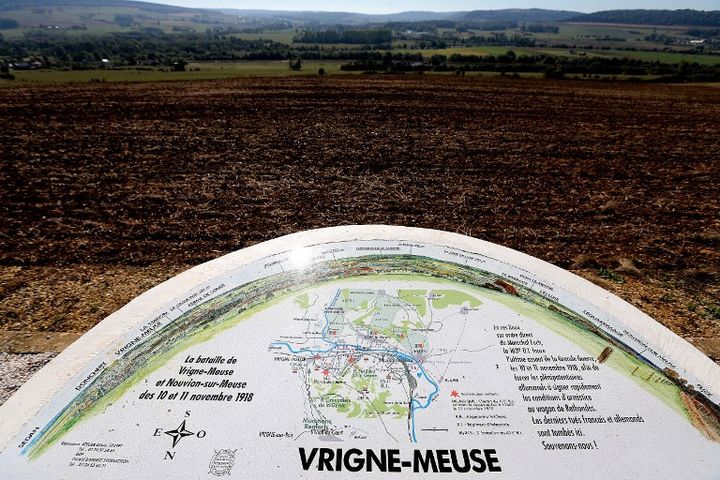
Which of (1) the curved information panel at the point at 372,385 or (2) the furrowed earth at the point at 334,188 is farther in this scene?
(2) the furrowed earth at the point at 334,188

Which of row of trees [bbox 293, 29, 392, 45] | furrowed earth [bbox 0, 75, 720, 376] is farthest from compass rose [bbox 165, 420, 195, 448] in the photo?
row of trees [bbox 293, 29, 392, 45]

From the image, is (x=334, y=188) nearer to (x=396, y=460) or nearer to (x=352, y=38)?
(x=396, y=460)

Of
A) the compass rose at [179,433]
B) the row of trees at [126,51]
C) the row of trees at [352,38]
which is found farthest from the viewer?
the row of trees at [352,38]

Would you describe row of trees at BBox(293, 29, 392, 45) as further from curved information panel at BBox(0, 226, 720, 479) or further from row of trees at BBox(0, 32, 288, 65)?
curved information panel at BBox(0, 226, 720, 479)

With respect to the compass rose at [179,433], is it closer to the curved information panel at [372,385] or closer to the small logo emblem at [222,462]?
the curved information panel at [372,385]

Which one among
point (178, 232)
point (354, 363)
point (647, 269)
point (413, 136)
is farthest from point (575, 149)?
point (354, 363)

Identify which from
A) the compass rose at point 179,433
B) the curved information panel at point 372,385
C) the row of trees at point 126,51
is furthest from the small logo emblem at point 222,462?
the row of trees at point 126,51
